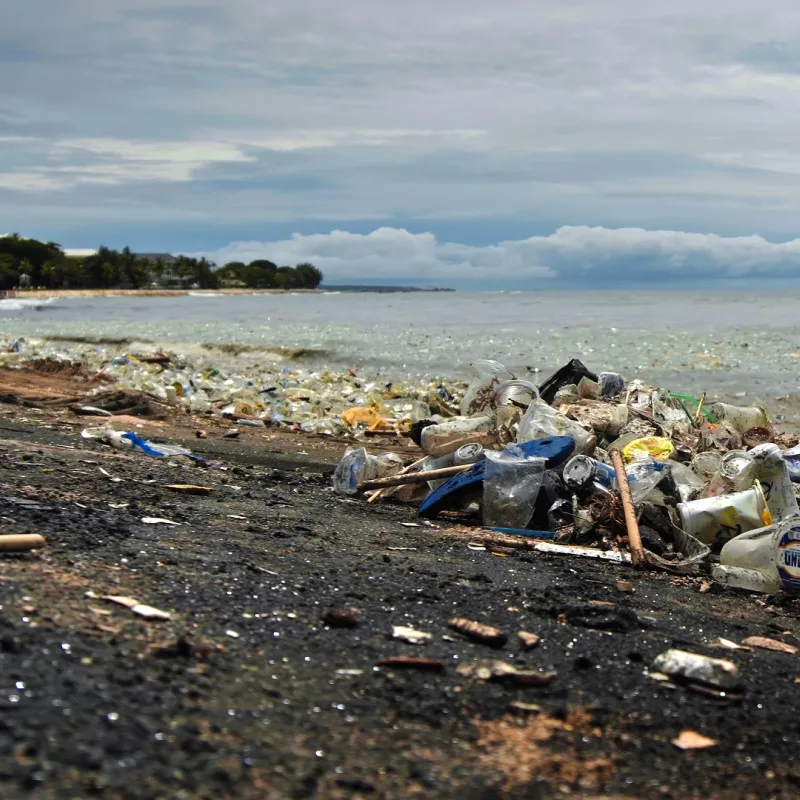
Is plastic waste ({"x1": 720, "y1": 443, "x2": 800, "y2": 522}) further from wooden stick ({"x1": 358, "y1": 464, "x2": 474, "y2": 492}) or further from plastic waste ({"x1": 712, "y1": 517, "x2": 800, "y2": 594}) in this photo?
wooden stick ({"x1": 358, "y1": 464, "x2": 474, "y2": 492})

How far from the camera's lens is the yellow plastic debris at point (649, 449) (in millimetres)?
6277

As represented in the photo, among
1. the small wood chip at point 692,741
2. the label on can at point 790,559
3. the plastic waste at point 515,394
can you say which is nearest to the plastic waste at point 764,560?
the label on can at point 790,559

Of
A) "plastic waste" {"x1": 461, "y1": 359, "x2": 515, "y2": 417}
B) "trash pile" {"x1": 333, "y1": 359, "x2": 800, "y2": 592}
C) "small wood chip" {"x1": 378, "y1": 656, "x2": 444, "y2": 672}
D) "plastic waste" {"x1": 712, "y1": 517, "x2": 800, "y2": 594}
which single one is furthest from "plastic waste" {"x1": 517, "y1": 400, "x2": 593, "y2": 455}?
"small wood chip" {"x1": 378, "y1": 656, "x2": 444, "y2": 672}

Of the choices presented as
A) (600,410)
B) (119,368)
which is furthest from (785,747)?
(119,368)

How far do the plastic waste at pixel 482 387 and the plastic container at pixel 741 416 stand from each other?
6.30ft

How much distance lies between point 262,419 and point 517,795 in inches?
333

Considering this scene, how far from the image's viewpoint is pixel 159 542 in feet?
12.3

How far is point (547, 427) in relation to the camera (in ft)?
21.1

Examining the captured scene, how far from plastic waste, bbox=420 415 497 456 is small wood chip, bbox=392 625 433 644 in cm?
328

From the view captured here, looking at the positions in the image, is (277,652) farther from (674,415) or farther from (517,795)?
(674,415)

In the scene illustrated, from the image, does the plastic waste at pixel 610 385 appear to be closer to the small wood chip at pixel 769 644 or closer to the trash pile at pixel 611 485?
the trash pile at pixel 611 485

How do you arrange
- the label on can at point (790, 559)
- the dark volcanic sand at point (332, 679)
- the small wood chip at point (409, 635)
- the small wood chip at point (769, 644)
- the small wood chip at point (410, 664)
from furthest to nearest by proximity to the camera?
the label on can at point (790, 559)
the small wood chip at point (769, 644)
the small wood chip at point (409, 635)
the small wood chip at point (410, 664)
the dark volcanic sand at point (332, 679)

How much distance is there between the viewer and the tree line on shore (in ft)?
364

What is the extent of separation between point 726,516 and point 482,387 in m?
3.26
